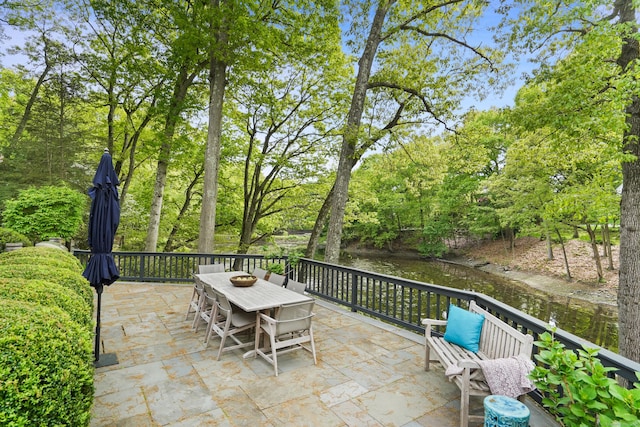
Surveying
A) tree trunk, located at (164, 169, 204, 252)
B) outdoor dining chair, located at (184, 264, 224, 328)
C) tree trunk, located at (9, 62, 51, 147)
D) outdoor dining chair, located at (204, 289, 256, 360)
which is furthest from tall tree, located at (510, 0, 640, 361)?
tree trunk, located at (9, 62, 51, 147)

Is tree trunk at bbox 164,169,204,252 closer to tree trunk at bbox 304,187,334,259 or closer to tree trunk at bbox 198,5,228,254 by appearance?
tree trunk at bbox 198,5,228,254

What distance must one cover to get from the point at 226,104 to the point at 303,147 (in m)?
3.19

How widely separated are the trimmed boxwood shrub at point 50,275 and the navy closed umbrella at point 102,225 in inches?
4.5

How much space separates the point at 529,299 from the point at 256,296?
38.9 feet

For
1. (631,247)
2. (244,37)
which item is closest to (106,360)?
(244,37)

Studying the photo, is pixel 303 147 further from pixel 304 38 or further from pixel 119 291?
pixel 119 291

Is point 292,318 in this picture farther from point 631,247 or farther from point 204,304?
point 631,247

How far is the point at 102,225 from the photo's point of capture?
11.2 ft

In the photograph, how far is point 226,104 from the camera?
444 inches

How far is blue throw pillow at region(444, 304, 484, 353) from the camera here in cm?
308

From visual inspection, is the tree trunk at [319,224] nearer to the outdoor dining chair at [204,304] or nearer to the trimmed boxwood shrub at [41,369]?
the outdoor dining chair at [204,304]

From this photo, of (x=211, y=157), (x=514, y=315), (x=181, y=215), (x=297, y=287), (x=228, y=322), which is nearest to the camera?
(x=514, y=315)

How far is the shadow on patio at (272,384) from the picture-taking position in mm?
2590

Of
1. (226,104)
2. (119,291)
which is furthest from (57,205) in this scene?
(226,104)
